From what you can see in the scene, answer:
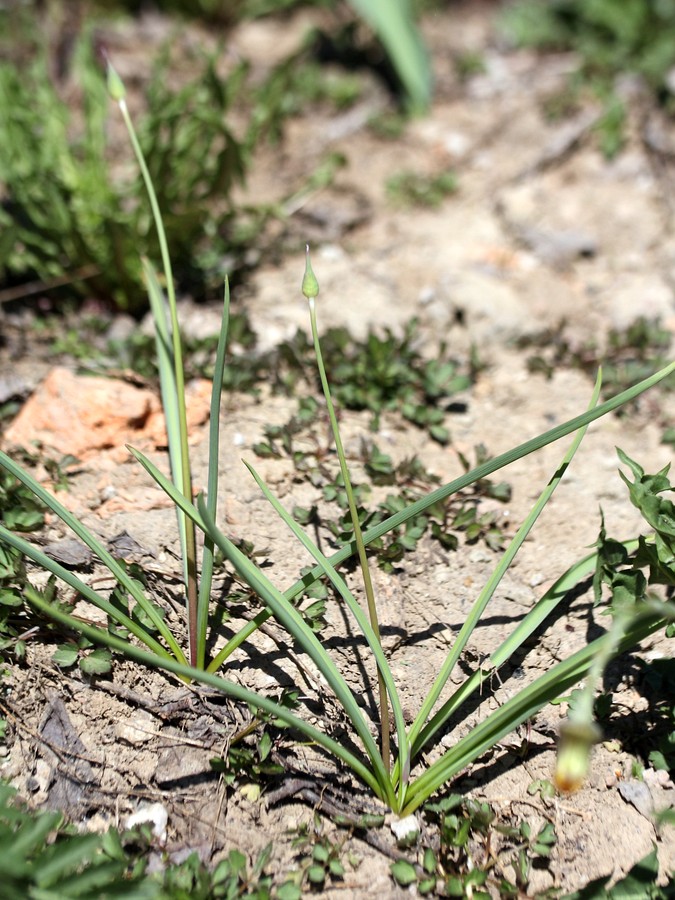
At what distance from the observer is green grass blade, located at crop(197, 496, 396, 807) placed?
1.34 meters

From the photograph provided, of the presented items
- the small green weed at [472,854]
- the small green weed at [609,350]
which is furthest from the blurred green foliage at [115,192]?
the small green weed at [472,854]

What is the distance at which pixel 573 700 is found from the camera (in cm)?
164

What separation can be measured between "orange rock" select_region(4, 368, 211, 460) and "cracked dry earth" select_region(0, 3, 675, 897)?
1 centimetres

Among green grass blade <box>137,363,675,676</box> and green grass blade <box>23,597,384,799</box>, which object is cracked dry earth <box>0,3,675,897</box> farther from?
green grass blade <box>137,363,675,676</box>

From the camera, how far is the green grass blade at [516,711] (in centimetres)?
136

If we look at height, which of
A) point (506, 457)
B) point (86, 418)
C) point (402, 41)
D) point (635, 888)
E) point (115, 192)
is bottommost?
point (635, 888)

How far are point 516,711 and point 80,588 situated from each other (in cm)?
84

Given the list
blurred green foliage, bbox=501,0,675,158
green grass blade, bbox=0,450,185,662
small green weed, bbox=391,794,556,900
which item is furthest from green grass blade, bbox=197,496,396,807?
blurred green foliage, bbox=501,0,675,158

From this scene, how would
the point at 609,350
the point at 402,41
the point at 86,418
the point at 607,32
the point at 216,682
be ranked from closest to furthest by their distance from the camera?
the point at 216,682
the point at 86,418
the point at 609,350
the point at 402,41
the point at 607,32

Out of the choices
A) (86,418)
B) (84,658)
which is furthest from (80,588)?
(86,418)

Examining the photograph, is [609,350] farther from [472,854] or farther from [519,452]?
[472,854]

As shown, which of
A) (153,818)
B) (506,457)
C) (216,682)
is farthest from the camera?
(153,818)

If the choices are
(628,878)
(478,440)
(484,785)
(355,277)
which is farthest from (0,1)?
(628,878)

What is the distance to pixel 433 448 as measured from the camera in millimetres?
2291
